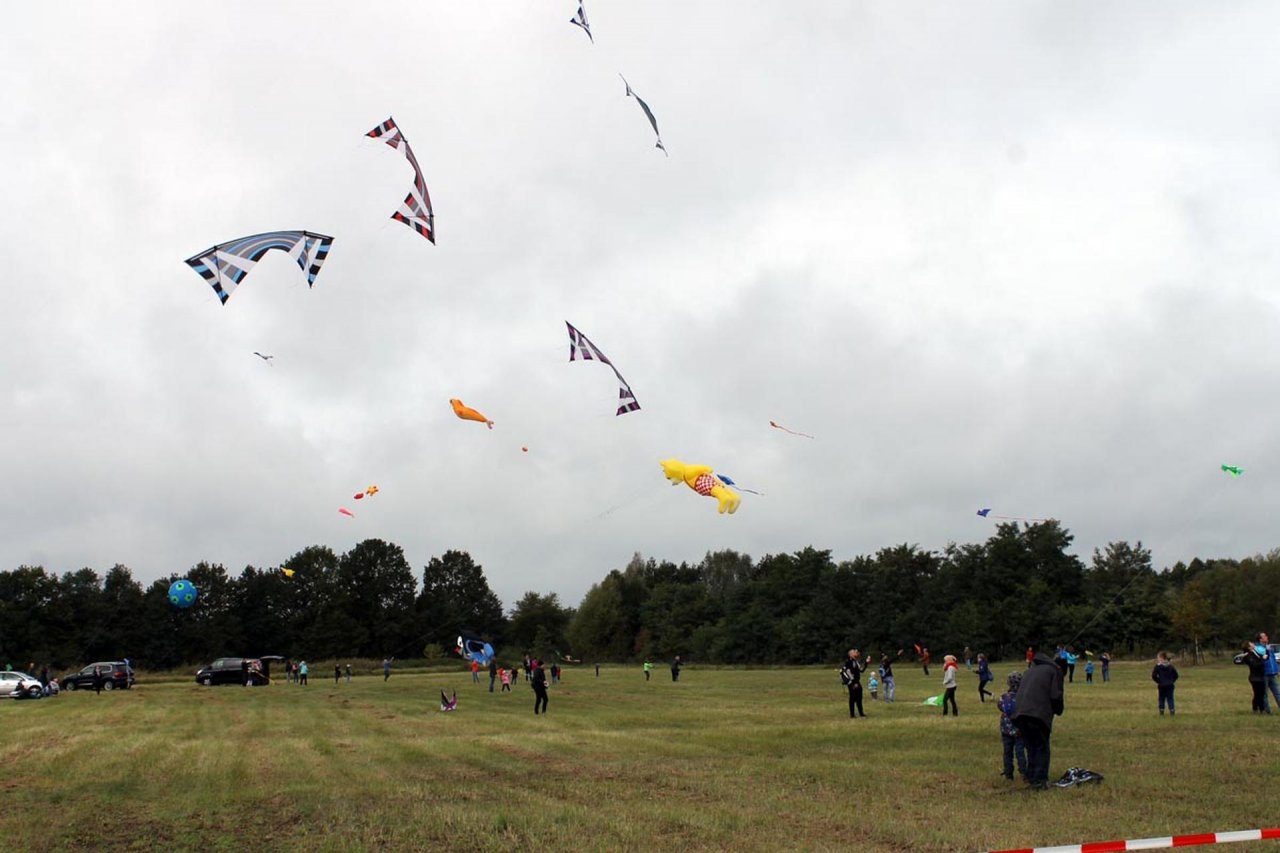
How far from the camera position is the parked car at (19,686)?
4431 centimetres

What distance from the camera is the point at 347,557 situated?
12588 cm

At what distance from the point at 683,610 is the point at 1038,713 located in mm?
110042

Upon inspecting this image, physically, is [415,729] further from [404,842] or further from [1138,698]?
[1138,698]

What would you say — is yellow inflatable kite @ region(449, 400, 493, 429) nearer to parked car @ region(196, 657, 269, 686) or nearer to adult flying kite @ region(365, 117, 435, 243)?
adult flying kite @ region(365, 117, 435, 243)

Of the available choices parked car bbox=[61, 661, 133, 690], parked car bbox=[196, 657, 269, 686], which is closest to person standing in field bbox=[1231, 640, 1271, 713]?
parked car bbox=[196, 657, 269, 686]

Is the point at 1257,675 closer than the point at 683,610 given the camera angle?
Yes

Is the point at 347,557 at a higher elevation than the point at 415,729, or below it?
higher

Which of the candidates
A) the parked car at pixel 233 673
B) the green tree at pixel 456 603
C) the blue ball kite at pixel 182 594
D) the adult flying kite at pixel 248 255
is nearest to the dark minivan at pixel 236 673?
the parked car at pixel 233 673

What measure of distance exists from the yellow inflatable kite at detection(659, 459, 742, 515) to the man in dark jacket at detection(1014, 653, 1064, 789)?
42.3 feet

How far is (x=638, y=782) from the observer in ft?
46.3

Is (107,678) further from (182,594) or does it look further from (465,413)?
(465,413)

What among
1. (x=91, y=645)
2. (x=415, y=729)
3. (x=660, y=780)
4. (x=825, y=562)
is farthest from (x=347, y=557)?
(x=660, y=780)

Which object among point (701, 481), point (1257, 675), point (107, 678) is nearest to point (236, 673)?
point (107, 678)

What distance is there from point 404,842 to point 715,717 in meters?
17.4
